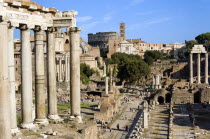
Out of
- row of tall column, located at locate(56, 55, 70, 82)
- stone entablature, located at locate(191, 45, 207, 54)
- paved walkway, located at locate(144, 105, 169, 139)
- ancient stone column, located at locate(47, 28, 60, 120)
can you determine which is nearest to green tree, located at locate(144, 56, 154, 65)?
stone entablature, located at locate(191, 45, 207, 54)

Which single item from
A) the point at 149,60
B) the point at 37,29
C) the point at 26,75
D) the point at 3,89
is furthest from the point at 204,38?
the point at 3,89

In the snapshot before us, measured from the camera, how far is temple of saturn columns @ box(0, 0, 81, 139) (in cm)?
832

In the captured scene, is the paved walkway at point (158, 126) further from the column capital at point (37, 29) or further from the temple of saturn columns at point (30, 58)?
the column capital at point (37, 29)

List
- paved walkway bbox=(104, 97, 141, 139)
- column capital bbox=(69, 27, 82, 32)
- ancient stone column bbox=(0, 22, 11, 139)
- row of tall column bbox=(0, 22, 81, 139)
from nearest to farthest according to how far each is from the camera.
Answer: ancient stone column bbox=(0, 22, 11, 139) → row of tall column bbox=(0, 22, 81, 139) → column capital bbox=(69, 27, 82, 32) → paved walkway bbox=(104, 97, 141, 139)

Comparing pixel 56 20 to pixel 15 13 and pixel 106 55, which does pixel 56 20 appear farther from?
pixel 106 55

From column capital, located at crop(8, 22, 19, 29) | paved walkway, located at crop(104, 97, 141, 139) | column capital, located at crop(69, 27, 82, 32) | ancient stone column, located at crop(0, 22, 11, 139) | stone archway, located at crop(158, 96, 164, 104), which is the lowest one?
paved walkway, located at crop(104, 97, 141, 139)

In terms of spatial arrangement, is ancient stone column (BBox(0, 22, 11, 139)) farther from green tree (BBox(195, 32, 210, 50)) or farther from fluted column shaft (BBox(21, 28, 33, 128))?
green tree (BBox(195, 32, 210, 50))

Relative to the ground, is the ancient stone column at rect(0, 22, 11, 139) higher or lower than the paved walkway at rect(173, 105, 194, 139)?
higher

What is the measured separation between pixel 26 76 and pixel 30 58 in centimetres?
63

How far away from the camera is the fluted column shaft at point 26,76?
11.4 m

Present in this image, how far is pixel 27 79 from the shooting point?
451 inches

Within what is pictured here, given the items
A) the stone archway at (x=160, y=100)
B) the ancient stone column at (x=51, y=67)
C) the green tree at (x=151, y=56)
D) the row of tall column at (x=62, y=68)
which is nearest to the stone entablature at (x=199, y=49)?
the stone archway at (x=160, y=100)

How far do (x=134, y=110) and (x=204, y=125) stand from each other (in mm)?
13653

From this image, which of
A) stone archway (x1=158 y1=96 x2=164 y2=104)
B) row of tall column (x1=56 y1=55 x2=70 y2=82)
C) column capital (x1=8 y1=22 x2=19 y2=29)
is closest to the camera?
column capital (x1=8 y1=22 x2=19 y2=29)
